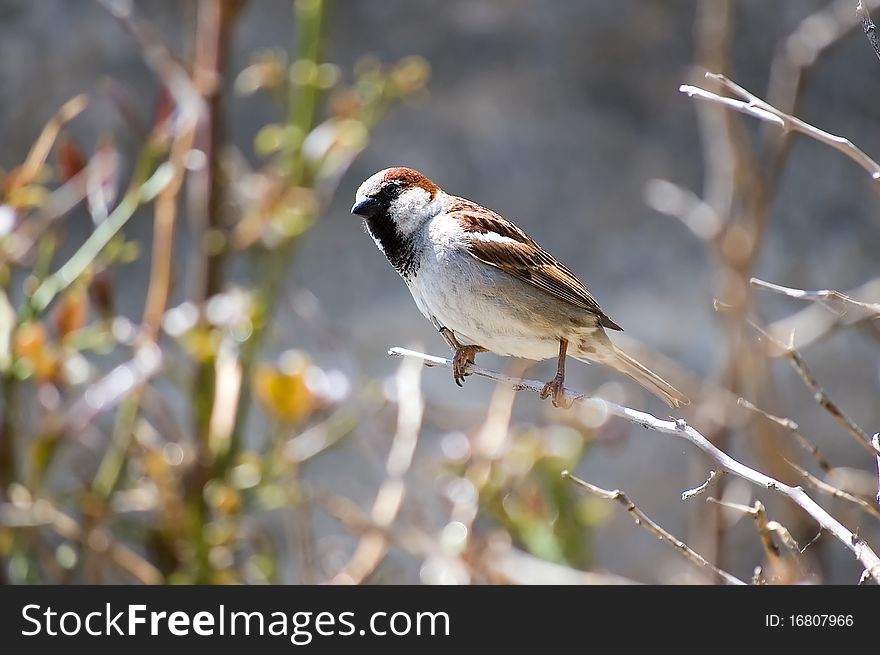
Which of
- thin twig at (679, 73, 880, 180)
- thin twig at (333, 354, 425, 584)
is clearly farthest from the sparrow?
thin twig at (333, 354, 425, 584)

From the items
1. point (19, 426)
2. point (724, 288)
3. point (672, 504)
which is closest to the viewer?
point (19, 426)

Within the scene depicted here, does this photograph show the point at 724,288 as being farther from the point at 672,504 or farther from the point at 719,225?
the point at 672,504

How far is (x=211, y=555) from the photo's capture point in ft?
7.35

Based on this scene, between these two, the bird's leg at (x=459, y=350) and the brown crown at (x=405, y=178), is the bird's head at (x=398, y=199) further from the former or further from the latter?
the bird's leg at (x=459, y=350)

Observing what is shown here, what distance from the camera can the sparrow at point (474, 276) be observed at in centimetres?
147

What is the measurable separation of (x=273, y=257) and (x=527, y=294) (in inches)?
33.1

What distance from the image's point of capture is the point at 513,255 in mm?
1552

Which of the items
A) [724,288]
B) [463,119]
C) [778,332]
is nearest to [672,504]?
[778,332]

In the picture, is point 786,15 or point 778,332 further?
point 786,15

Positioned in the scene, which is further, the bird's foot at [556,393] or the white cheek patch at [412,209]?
the white cheek patch at [412,209]

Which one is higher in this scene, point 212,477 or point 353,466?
point 353,466

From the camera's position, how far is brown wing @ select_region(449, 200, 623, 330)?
1523 millimetres

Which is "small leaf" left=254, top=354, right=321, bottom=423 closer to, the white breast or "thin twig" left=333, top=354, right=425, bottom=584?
"thin twig" left=333, top=354, right=425, bottom=584

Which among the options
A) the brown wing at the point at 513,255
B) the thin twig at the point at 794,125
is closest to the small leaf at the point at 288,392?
the brown wing at the point at 513,255
